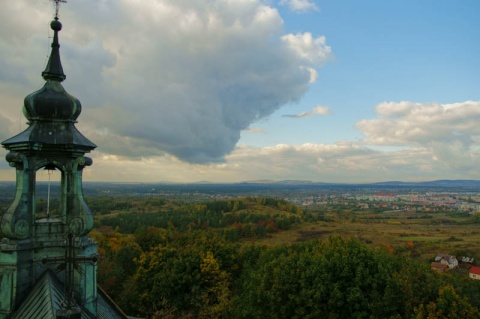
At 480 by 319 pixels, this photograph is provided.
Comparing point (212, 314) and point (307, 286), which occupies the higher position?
point (307, 286)

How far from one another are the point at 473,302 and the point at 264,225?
81.0 meters

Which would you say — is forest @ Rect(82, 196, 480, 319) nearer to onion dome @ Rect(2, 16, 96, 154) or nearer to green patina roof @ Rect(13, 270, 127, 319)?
green patina roof @ Rect(13, 270, 127, 319)

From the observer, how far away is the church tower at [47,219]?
26.1ft

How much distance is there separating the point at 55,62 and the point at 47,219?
13.0 ft

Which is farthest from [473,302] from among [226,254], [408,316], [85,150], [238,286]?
[85,150]

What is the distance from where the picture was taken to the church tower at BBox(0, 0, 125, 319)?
7.96 meters

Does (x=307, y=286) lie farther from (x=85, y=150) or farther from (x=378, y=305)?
(x=85, y=150)

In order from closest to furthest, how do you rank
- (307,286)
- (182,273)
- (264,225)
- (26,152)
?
(26,152), (307,286), (182,273), (264,225)

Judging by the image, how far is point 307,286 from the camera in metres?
25.2

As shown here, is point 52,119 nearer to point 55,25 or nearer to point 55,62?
point 55,62

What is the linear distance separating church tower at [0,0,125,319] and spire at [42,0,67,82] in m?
0.02

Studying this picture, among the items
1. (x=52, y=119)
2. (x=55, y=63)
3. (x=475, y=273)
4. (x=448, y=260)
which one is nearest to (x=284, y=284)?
(x=52, y=119)

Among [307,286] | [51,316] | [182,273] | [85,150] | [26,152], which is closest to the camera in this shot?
[51,316]

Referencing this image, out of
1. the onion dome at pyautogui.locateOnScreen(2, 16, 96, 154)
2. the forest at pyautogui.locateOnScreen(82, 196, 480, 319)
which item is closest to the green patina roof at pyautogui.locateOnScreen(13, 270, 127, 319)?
the onion dome at pyautogui.locateOnScreen(2, 16, 96, 154)
